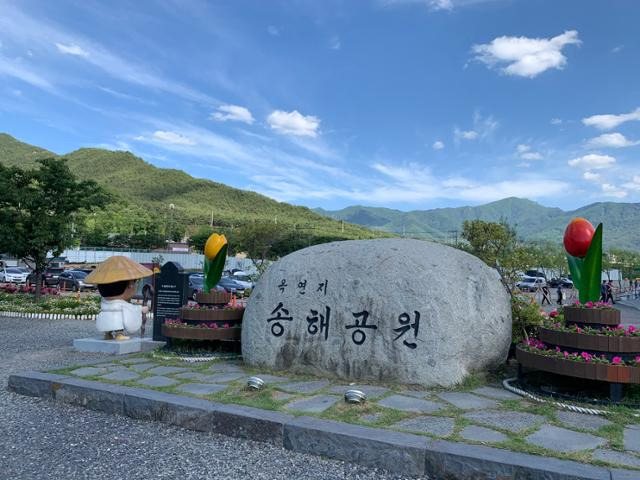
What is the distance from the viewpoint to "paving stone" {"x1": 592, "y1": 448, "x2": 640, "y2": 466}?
3506 millimetres

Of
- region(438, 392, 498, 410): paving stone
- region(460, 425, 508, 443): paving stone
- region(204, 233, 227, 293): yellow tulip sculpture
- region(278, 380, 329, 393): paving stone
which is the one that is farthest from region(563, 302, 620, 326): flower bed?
region(204, 233, 227, 293): yellow tulip sculpture

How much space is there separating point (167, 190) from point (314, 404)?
92.6 metres

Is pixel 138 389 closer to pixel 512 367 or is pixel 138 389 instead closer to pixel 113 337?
pixel 113 337

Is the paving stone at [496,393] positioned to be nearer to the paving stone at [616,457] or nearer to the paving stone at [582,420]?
the paving stone at [582,420]

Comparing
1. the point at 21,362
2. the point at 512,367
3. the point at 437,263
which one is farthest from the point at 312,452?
the point at 21,362

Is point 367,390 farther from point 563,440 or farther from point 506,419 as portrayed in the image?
point 563,440

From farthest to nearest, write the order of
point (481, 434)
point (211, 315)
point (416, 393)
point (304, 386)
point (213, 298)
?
point (213, 298), point (211, 315), point (304, 386), point (416, 393), point (481, 434)

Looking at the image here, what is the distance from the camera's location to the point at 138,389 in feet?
18.1

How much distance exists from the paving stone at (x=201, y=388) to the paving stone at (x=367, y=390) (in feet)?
4.28

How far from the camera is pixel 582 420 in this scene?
14.9 feet

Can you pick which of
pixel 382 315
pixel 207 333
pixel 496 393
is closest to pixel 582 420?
pixel 496 393

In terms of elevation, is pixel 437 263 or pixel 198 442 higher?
pixel 437 263

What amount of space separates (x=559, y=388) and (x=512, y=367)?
1.29 m

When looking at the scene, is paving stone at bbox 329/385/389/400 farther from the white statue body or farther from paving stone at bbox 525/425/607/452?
the white statue body
